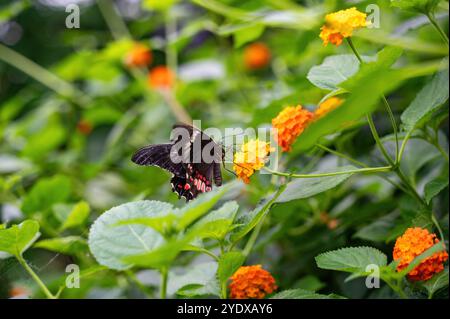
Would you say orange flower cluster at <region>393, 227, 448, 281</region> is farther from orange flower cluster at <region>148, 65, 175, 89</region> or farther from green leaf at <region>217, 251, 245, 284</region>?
orange flower cluster at <region>148, 65, 175, 89</region>

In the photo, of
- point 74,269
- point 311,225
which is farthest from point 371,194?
point 74,269

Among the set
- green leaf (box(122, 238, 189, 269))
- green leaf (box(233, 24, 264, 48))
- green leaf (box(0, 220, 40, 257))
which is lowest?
green leaf (box(122, 238, 189, 269))

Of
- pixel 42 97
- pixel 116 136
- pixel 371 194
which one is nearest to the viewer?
pixel 371 194

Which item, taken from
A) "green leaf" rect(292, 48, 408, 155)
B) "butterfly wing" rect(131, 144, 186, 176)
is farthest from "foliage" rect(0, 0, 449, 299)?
"butterfly wing" rect(131, 144, 186, 176)

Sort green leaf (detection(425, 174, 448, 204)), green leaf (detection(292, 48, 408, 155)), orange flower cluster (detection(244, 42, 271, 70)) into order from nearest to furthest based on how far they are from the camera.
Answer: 1. green leaf (detection(292, 48, 408, 155))
2. green leaf (detection(425, 174, 448, 204))
3. orange flower cluster (detection(244, 42, 271, 70))

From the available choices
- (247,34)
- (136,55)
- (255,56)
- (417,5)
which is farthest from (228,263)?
(255,56)

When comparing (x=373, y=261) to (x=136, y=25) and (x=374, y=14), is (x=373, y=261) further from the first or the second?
(x=136, y=25)

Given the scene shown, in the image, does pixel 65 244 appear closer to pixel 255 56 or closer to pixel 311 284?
pixel 311 284
